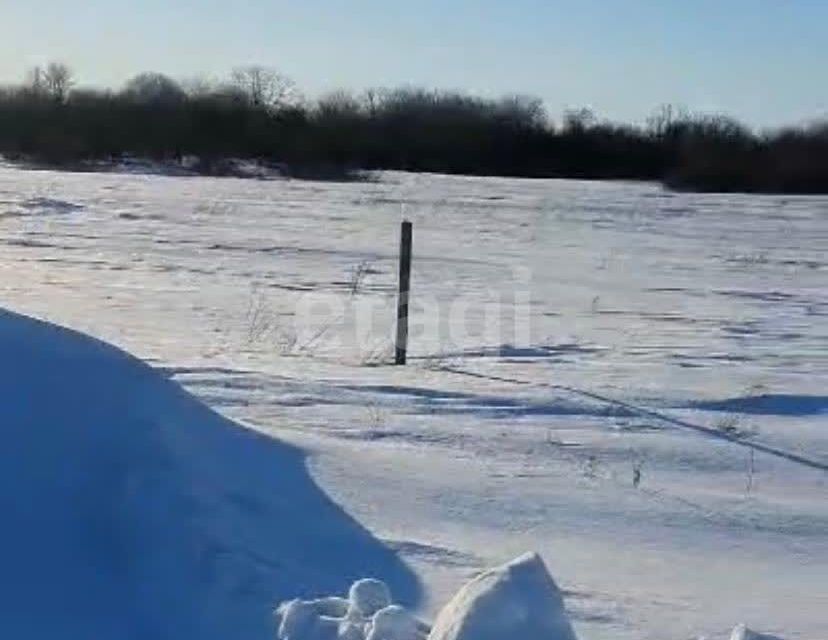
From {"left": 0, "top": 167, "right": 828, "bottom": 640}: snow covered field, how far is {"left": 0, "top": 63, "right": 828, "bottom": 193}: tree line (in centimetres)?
3026

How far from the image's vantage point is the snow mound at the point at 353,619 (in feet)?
11.1

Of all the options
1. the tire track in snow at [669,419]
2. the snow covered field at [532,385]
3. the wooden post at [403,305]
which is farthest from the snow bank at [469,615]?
the wooden post at [403,305]

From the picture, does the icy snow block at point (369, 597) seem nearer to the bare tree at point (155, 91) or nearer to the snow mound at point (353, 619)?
the snow mound at point (353, 619)

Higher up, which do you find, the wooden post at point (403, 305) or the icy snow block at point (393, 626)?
the wooden post at point (403, 305)

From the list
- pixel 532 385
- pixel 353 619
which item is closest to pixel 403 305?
pixel 532 385

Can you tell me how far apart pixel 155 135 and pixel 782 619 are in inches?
2368

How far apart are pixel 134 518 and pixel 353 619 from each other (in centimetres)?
93

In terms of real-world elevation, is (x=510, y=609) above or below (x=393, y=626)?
above

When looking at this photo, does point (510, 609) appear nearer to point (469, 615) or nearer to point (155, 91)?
point (469, 615)

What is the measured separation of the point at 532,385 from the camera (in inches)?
320

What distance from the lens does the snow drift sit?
371 centimetres

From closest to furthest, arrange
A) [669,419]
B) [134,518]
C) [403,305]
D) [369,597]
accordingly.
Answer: [369,597] → [134,518] → [669,419] → [403,305]

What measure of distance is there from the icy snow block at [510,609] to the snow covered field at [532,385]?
576mm

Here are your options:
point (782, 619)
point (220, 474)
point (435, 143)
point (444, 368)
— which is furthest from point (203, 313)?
point (435, 143)
